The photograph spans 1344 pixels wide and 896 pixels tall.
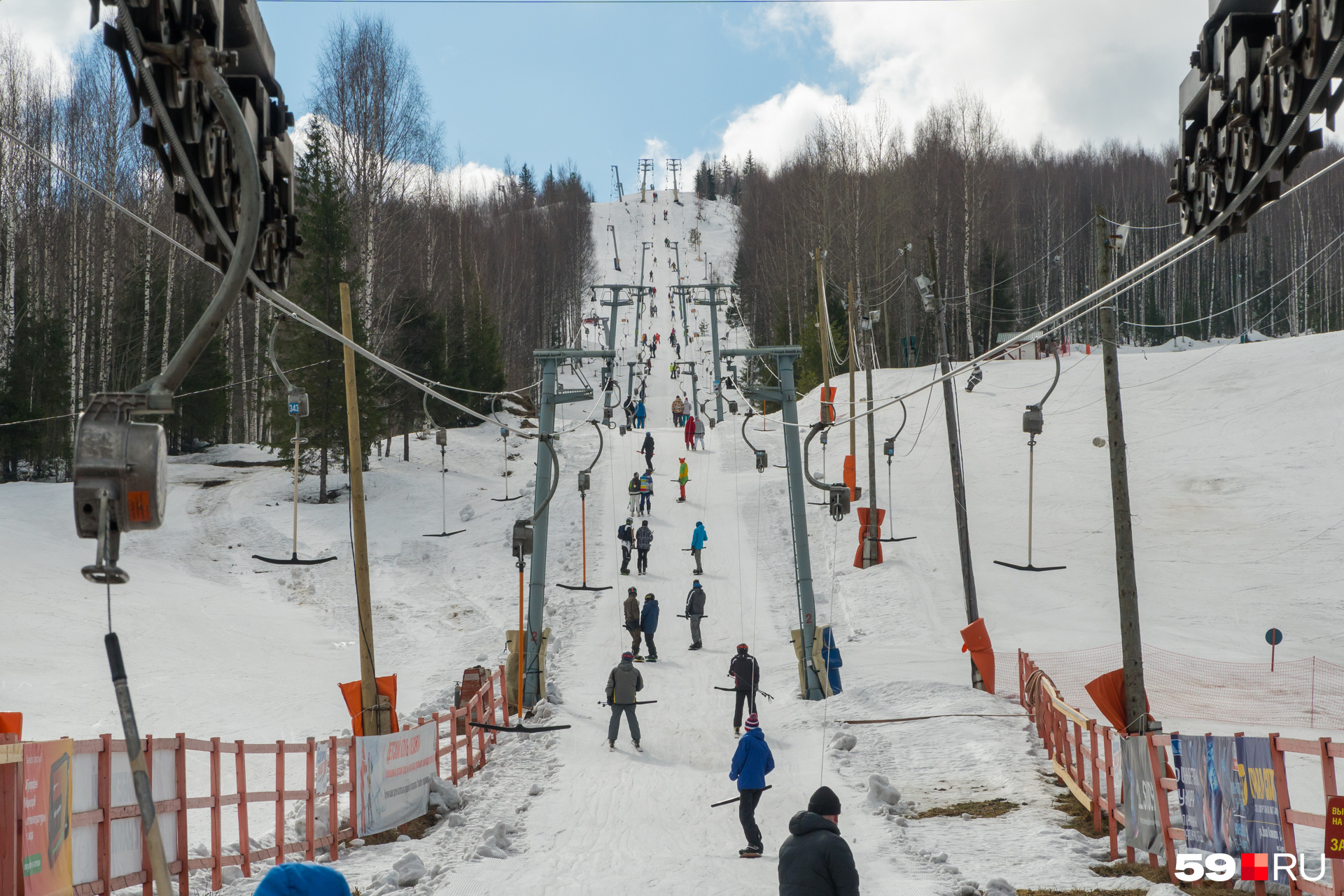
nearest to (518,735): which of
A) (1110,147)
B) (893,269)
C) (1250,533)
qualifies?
(1250,533)

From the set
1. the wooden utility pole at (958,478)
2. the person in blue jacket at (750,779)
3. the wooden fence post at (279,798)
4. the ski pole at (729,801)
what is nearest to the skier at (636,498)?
the wooden utility pole at (958,478)

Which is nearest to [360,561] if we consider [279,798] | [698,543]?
[279,798]

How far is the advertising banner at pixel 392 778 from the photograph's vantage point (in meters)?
10.4

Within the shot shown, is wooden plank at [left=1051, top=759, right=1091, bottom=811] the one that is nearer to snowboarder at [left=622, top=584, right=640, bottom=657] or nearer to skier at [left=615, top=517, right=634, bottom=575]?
snowboarder at [left=622, top=584, right=640, bottom=657]

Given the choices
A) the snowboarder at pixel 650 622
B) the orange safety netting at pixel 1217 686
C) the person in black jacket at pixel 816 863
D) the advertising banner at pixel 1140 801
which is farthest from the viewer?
the snowboarder at pixel 650 622

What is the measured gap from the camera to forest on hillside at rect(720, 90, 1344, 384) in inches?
2185

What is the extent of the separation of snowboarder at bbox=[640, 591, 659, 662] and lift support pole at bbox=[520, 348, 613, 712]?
7.80 ft

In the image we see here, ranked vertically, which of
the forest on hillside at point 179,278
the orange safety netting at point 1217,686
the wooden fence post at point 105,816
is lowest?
the orange safety netting at point 1217,686

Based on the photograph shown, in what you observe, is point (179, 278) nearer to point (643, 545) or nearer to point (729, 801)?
point (643, 545)

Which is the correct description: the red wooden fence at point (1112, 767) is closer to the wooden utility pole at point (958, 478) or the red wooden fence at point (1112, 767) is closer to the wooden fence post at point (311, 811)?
the wooden utility pole at point (958, 478)

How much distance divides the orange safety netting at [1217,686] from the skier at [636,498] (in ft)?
46.9

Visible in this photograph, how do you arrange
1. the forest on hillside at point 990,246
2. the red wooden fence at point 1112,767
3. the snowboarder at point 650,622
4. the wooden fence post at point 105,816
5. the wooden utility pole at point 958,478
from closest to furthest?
the red wooden fence at point 1112,767, the wooden fence post at point 105,816, the wooden utility pole at point 958,478, the snowboarder at point 650,622, the forest on hillside at point 990,246

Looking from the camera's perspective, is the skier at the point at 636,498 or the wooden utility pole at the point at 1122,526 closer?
the wooden utility pole at the point at 1122,526

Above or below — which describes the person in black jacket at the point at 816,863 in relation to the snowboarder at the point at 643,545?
below
